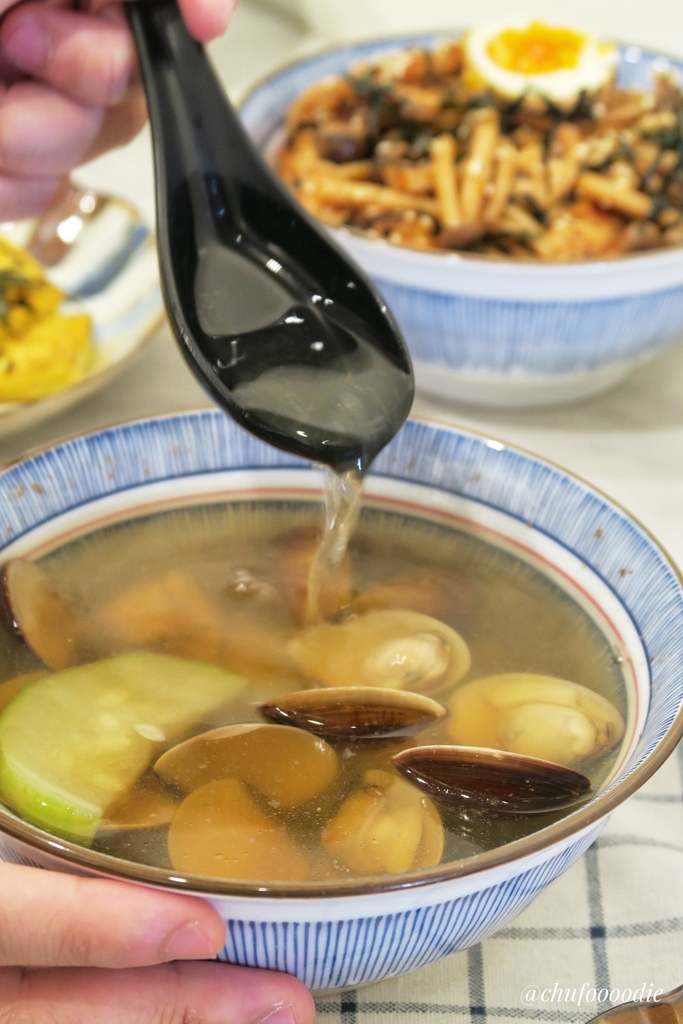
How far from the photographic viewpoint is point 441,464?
77 centimetres

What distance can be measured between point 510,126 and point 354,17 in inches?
47.8

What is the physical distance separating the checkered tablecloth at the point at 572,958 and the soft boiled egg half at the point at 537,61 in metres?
0.96

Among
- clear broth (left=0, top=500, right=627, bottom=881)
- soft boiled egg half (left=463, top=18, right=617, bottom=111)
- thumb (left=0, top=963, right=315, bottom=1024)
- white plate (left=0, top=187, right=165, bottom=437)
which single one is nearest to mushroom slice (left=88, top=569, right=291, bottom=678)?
clear broth (left=0, top=500, right=627, bottom=881)

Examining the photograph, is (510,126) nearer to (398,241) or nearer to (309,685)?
(398,241)

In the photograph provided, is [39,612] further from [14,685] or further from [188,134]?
[188,134]

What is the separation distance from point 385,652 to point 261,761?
139 millimetres

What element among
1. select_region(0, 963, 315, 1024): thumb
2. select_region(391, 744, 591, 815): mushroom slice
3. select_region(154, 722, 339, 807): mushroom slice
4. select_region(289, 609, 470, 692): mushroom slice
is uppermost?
select_region(0, 963, 315, 1024): thumb

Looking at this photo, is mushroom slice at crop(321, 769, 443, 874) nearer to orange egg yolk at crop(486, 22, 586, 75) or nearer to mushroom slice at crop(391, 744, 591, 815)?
mushroom slice at crop(391, 744, 591, 815)

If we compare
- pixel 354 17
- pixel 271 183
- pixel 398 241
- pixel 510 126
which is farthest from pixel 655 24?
pixel 271 183

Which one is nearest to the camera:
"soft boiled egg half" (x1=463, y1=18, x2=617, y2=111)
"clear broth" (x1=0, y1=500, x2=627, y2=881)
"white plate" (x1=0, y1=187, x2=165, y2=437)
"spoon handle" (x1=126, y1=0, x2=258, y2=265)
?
"clear broth" (x1=0, y1=500, x2=627, y2=881)

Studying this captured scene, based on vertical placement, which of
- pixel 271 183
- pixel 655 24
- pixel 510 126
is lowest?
pixel 655 24

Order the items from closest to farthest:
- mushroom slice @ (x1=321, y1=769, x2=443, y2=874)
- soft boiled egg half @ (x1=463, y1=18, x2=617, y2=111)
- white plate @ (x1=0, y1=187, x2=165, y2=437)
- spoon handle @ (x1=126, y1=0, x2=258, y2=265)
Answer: mushroom slice @ (x1=321, y1=769, x2=443, y2=874) < spoon handle @ (x1=126, y1=0, x2=258, y2=265) < white plate @ (x1=0, y1=187, x2=165, y2=437) < soft boiled egg half @ (x1=463, y1=18, x2=617, y2=111)

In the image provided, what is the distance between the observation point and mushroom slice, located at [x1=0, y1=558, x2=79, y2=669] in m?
0.67

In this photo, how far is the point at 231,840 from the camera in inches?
20.5
